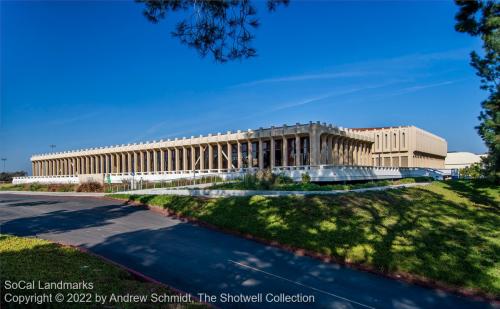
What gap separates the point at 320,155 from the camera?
4088cm

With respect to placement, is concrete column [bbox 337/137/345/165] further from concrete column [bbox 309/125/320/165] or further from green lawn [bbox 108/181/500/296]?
green lawn [bbox 108/181/500/296]

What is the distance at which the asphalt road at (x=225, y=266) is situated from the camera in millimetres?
8492

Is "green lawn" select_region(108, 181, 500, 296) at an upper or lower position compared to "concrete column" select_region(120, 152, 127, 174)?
lower

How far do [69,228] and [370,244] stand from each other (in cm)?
1260

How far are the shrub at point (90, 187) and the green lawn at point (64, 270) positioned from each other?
27090 millimetres

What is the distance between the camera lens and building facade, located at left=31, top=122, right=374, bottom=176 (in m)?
41.9

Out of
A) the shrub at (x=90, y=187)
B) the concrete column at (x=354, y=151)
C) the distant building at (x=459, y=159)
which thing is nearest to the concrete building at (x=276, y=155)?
the concrete column at (x=354, y=151)

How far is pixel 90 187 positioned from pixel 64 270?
31.3 m

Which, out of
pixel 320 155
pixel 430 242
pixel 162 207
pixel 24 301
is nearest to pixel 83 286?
pixel 24 301

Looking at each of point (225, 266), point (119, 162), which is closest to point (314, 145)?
point (225, 266)

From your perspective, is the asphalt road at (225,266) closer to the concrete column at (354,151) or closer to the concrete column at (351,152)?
the concrete column at (351,152)

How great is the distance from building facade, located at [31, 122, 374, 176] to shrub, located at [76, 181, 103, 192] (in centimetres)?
1107

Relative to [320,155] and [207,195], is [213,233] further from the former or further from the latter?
[320,155]

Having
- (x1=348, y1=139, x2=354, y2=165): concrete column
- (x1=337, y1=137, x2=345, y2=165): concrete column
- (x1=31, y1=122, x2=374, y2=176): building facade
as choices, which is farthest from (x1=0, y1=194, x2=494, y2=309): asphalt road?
(x1=348, y1=139, x2=354, y2=165): concrete column
